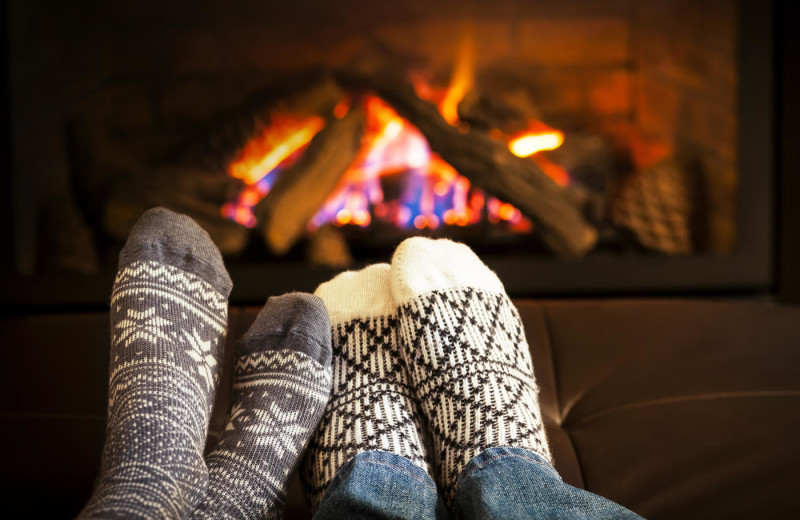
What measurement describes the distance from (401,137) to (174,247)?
77 centimetres

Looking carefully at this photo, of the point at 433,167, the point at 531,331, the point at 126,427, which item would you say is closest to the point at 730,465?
the point at 531,331

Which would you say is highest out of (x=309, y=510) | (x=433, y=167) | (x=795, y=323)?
(x=433, y=167)

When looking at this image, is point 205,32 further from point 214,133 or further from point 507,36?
point 507,36

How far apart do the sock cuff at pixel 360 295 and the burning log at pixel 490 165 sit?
0.54 metres

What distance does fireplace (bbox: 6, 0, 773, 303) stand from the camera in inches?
54.4

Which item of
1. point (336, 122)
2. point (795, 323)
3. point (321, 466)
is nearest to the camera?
point (321, 466)

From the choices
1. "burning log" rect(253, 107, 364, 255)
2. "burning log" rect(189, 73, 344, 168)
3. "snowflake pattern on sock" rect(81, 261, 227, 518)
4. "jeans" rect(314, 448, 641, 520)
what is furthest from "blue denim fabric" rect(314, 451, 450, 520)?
"burning log" rect(189, 73, 344, 168)

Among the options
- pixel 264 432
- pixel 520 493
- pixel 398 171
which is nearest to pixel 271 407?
pixel 264 432

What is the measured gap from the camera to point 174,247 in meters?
0.79

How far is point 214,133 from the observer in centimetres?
143

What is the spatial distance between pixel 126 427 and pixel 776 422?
63 centimetres

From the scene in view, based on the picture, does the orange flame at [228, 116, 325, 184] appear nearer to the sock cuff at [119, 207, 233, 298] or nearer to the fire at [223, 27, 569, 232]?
the fire at [223, 27, 569, 232]

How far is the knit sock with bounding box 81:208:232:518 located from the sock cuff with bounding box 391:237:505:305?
0.68 feet

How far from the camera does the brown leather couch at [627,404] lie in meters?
0.66
